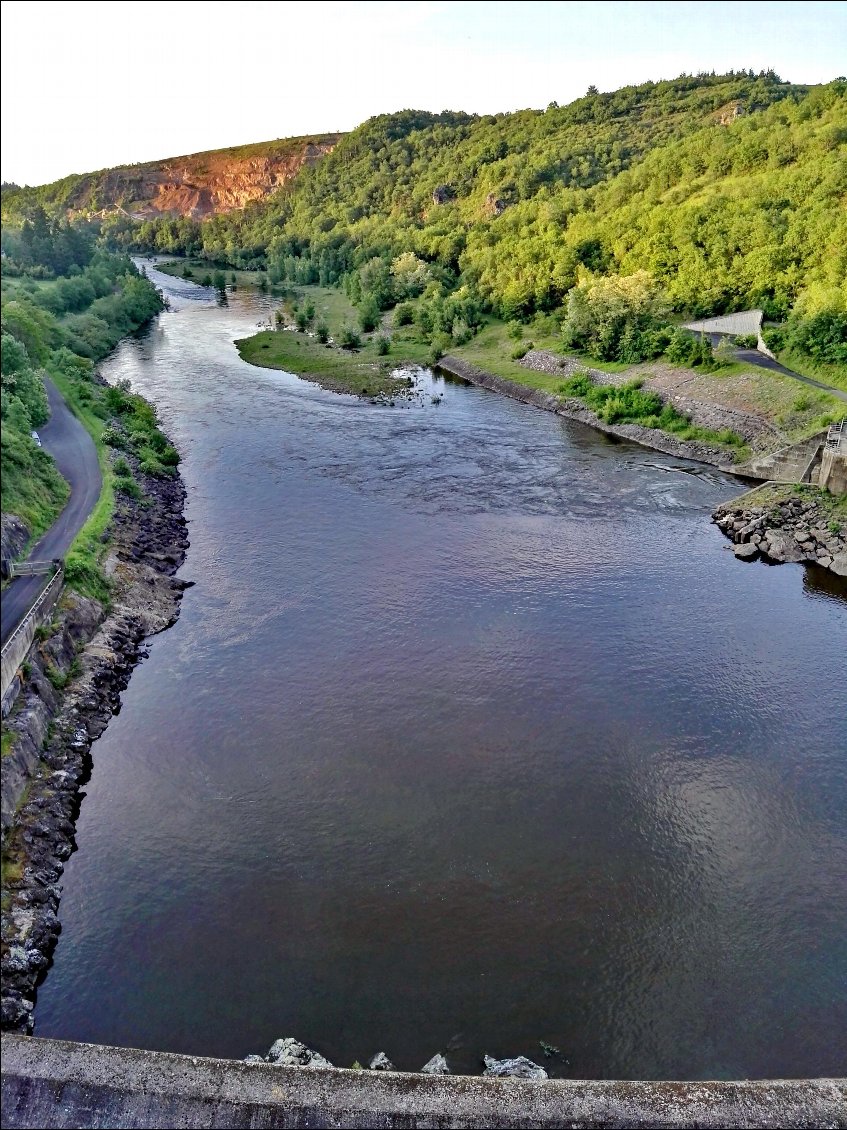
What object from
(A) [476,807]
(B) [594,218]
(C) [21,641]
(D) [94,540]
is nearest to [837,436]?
(A) [476,807]

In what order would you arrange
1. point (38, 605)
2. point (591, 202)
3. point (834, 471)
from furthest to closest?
1. point (591, 202)
2. point (834, 471)
3. point (38, 605)

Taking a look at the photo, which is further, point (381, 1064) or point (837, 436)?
point (837, 436)

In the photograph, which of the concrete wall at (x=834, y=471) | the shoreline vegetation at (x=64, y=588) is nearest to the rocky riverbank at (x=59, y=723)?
the shoreline vegetation at (x=64, y=588)

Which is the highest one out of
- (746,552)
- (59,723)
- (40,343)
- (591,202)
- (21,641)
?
(591,202)

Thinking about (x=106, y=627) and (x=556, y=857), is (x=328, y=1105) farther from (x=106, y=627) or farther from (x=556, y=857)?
(x=106, y=627)

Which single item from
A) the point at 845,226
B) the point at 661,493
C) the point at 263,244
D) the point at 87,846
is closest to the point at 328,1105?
the point at 87,846

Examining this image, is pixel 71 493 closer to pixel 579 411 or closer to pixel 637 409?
pixel 579 411
